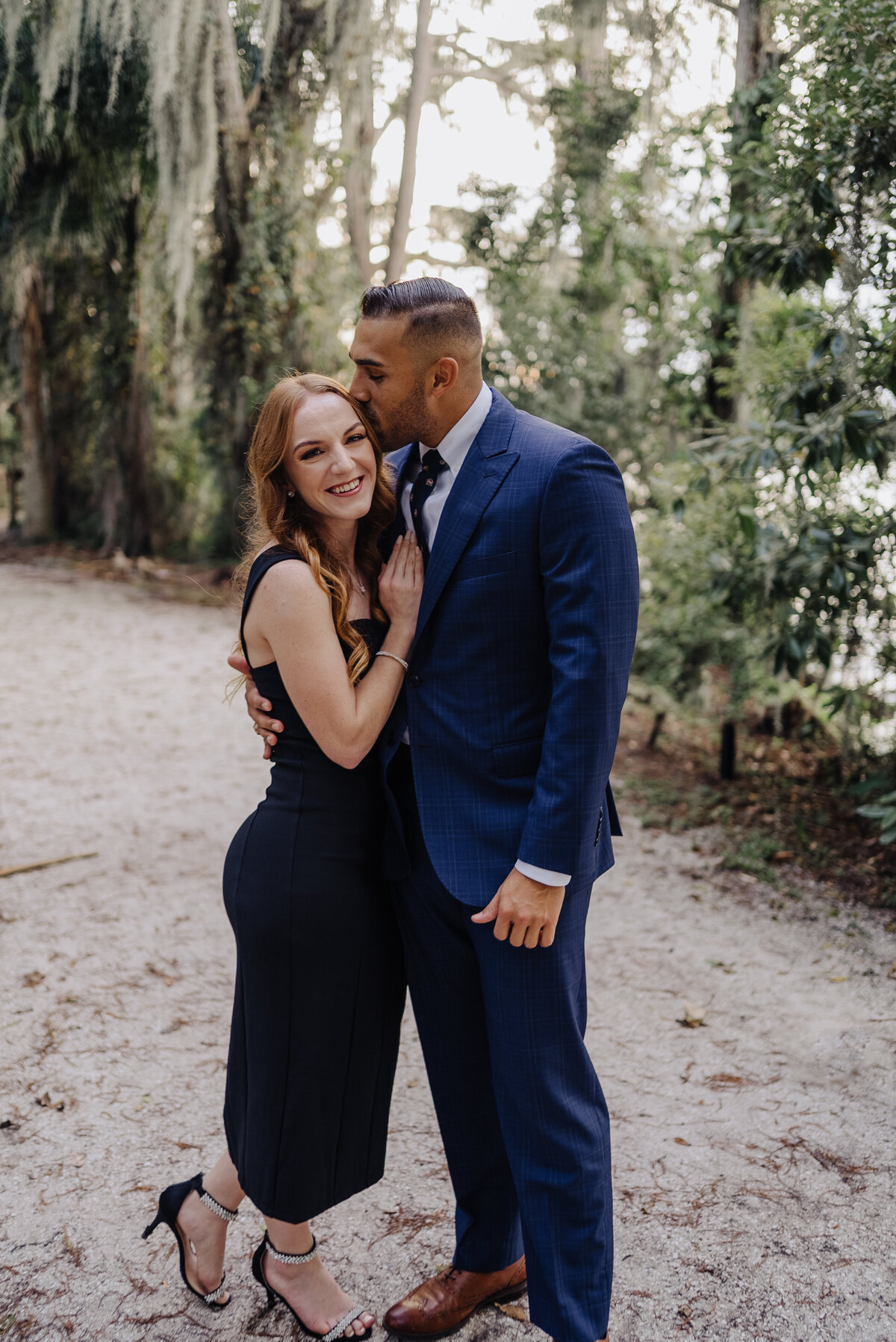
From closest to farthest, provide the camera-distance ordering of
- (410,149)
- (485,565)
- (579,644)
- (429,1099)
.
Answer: (579,644), (485,565), (429,1099), (410,149)

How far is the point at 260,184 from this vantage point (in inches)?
347

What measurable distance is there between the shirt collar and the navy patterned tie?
25 millimetres

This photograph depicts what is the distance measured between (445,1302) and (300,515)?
1.59 meters

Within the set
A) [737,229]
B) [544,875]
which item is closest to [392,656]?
[544,875]

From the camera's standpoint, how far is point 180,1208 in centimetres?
198

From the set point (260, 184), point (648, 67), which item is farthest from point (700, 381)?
point (260, 184)

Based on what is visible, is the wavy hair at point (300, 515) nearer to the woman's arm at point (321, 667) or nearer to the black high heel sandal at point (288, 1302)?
the woman's arm at point (321, 667)

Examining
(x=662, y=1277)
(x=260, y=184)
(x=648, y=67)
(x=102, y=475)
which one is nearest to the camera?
(x=662, y=1277)

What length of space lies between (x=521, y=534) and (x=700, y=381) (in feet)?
19.1

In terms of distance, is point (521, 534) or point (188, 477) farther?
point (188, 477)

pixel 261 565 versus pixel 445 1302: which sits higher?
pixel 261 565

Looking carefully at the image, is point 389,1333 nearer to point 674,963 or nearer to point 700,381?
point 674,963

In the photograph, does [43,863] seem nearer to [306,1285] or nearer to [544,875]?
[306,1285]

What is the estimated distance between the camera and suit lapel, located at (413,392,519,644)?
1.68 m
